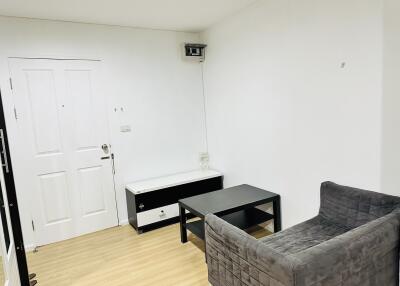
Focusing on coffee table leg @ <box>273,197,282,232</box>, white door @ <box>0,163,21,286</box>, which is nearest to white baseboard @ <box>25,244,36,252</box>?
white door @ <box>0,163,21,286</box>

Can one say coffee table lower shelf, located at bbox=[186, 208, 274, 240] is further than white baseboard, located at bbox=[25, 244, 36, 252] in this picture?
No

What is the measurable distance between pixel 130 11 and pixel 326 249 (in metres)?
2.80

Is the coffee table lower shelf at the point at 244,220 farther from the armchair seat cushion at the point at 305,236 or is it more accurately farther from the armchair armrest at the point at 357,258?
the armchair armrest at the point at 357,258

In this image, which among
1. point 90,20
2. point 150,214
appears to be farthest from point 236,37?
point 150,214

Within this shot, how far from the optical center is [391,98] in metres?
1.91

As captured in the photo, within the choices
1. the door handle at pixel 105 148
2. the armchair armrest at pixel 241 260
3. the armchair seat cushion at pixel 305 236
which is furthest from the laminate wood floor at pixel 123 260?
the door handle at pixel 105 148

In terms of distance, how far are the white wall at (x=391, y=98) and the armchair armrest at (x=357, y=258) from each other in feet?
1.00

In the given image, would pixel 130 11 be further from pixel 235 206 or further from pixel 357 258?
pixel 357 258

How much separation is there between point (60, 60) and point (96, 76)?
41 cm

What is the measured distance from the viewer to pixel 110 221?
3602 millimetres

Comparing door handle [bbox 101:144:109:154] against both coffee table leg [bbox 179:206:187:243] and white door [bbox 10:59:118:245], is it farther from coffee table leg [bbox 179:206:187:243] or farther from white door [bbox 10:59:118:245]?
coffee table leg [bbox 179:206:187:243]

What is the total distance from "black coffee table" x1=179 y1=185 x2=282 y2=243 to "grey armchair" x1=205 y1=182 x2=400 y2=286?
65 centimetres

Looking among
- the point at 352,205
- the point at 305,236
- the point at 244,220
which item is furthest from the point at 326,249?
the point at 244,220

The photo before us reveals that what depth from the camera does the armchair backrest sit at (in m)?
1.92
